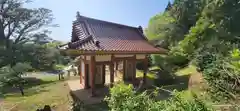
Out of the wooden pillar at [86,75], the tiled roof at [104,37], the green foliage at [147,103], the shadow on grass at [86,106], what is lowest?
the shadow on grass at [86,106]

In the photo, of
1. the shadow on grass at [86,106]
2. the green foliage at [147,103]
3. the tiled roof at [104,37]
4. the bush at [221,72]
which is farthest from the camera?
the tiled roof at [104,37]

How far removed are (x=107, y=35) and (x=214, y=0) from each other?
8.91 metres

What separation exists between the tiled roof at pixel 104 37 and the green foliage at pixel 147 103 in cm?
619

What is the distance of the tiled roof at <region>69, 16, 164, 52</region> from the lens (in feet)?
36.4

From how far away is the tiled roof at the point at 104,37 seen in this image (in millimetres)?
11102

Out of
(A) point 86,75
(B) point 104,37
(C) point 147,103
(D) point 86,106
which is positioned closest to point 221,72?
(C) point 147,103

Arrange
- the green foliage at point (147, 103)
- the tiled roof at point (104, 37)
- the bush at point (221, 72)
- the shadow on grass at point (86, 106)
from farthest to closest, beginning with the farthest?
the tiled roof at point (104, 37) < the shadow on grass at point (86, 106) < the bush at point (221, 72) < the green foliage at point (147, 103)

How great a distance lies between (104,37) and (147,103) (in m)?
8.58

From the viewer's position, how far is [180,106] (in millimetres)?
3697

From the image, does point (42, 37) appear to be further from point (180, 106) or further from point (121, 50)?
point (180, 106)

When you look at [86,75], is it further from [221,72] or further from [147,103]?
[147,103]

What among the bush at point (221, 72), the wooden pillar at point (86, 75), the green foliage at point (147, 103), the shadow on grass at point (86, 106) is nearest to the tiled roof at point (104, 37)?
the wooden pillar at point (86, 75)

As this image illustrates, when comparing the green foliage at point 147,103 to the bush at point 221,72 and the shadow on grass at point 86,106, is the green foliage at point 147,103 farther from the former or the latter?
the shadow on grass at point 86,106

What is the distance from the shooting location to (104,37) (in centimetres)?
1252
